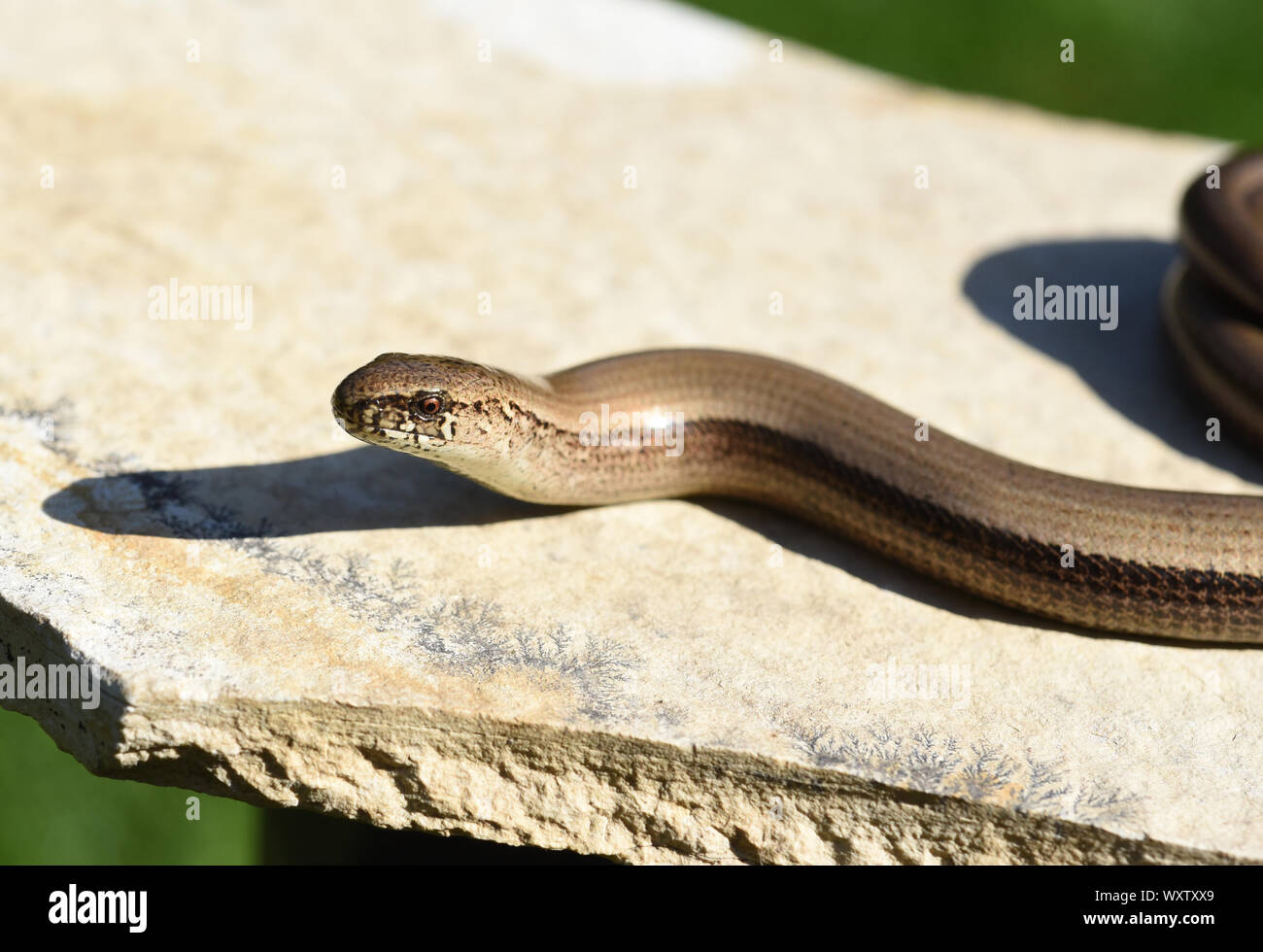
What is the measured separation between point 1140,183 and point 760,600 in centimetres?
353

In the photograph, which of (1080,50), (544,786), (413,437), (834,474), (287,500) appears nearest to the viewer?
A: (544,786)

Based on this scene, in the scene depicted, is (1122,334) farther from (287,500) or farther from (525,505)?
(287,500)

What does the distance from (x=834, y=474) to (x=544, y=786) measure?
1189 mm

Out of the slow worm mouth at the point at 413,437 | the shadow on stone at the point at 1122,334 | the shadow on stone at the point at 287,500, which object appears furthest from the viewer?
the shadow on stone at the point at 1122,334

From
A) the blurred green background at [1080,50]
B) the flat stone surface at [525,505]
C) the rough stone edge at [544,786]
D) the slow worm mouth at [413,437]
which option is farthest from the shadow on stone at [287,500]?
the blurred green background at [1080,50]

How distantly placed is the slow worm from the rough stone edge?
2.35 ft

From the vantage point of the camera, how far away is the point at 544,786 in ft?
9.53

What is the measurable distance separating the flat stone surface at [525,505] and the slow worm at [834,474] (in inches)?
4.4

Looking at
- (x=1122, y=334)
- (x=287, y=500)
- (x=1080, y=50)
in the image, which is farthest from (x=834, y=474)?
(x=1080, y=50)

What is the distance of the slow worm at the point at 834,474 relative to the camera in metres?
3.21

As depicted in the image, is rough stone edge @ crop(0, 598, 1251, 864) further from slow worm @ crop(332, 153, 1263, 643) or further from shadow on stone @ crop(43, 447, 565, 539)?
slow worm @ crop(332, 153, 1263, 643)

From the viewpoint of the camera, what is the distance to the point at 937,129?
19.5 feet

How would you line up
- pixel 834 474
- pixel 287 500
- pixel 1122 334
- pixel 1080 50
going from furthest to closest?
pixel 1080 50
pixel 1122 334
pixel 834 474
pixel 287 500

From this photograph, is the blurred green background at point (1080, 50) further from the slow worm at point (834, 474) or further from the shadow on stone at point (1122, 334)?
the slow worm at point (834, 474)
